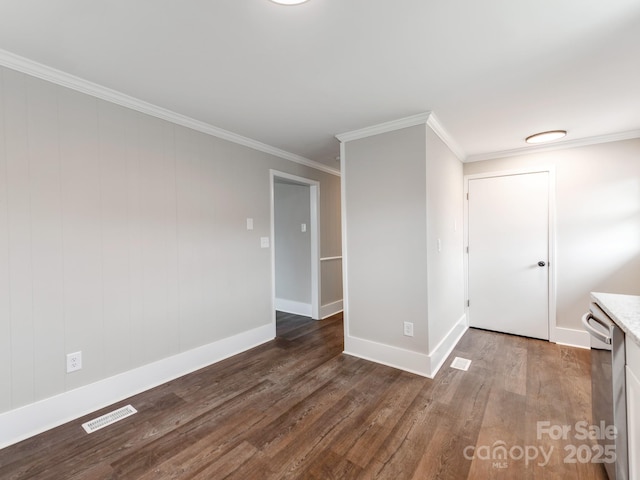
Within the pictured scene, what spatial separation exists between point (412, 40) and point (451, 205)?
213 cm

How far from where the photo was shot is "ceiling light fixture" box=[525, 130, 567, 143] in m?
2.93

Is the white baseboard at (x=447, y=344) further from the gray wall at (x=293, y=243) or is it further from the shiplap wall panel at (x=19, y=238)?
the shiplap wall panel at (x=19, y=238)

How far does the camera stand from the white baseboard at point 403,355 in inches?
101

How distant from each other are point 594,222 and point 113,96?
4.66 m

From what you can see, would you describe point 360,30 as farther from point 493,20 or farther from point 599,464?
point 599,464

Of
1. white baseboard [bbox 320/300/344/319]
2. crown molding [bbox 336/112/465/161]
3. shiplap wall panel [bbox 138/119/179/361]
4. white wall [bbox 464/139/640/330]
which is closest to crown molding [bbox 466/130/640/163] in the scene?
white wall [bbox 464/139/640/330]

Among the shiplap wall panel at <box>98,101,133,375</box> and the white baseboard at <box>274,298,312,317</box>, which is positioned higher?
the shiplap wall panel at <box>98,101,133,375</box>

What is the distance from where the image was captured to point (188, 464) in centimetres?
159

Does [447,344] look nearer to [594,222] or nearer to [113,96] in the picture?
[594,222]

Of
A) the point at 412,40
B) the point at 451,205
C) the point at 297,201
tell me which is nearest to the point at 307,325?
the point at 297,201

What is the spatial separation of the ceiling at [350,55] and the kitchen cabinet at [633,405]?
5.08ft

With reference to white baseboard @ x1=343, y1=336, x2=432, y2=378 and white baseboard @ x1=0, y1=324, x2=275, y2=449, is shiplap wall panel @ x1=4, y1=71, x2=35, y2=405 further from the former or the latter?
white baseboard @ x1=343, y1=336, x2=432, y2=378

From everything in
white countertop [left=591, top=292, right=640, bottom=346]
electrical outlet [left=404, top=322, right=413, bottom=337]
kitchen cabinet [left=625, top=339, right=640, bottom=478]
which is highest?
white countertop [left=591, top=292, right=640, bottom=346]

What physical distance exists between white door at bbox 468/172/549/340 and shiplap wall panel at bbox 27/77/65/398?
4.19m
